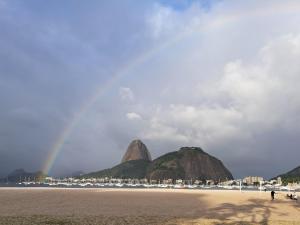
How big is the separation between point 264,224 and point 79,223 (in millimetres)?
16595

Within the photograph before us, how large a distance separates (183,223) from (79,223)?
29.9 ft

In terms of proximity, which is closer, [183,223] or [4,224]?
[4,224]

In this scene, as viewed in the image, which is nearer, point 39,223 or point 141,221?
point 39,223

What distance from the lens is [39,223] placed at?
1319 inches

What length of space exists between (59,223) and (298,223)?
22125 mm

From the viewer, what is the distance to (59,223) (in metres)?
34.1

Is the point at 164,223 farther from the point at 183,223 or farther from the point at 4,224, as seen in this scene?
the point at 4,224

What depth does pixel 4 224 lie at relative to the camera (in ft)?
104

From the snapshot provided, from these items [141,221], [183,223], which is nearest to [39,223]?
[141,221]

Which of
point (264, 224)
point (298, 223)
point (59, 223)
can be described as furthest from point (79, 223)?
point (298, 223)

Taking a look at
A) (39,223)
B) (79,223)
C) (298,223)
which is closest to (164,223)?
(79,223)

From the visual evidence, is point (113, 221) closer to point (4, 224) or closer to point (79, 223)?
point (79, 223)

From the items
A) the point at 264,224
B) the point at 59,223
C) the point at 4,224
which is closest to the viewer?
the point at 4,224

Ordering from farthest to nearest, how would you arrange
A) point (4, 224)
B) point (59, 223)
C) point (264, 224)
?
point (264, 224) → point (59, 223) → point (4, 224)
